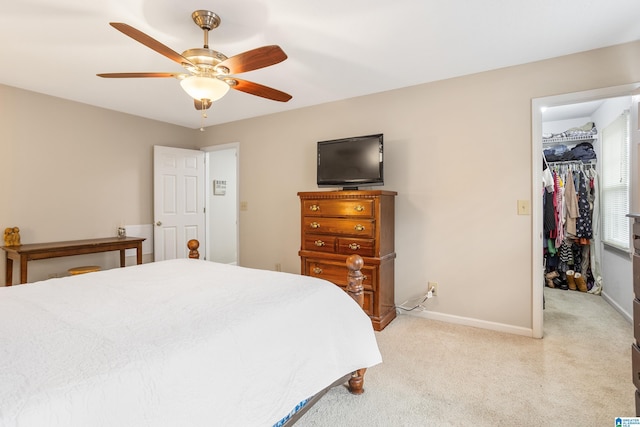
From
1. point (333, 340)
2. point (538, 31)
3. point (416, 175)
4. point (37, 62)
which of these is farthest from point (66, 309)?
point (538, 31)

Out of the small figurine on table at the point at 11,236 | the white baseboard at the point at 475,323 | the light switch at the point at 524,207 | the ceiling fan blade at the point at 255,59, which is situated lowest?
the white baseboard at the point at 475,323

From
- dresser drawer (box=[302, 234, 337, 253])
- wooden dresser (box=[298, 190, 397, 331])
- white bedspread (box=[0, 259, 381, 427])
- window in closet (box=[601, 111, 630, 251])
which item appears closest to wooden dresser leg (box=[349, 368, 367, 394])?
white bedspread (box=[0, 259, 381, 427])

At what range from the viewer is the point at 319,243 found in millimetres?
3320

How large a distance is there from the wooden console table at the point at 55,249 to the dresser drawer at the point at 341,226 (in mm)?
2182

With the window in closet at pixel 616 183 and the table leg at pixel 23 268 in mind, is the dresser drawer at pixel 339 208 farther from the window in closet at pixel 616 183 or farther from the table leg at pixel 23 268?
the table leg at pixel 23 268

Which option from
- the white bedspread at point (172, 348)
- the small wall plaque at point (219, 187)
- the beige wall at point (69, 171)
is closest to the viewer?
the white bedspread at point (172, 348)

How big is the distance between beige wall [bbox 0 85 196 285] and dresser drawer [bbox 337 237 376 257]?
9.61 feet

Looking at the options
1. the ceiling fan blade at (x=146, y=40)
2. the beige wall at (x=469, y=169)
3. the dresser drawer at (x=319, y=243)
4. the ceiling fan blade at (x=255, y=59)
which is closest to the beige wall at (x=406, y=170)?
the beige wall at (x=469, y=169)

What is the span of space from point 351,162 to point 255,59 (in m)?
1.74

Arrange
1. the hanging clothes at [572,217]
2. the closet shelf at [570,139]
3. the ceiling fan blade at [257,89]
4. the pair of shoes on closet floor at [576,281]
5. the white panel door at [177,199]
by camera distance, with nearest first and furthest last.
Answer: the ceiling fan blade at [257,89] < the hanging clothes at [572,217] < the pair of shoes on closet floor at [576,281] < the closet shelf at [570,139] < the white panel door at [177,199]

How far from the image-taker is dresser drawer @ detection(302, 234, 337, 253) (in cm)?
324

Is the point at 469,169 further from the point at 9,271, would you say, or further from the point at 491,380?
the point at 9,271

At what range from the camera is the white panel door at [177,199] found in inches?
175

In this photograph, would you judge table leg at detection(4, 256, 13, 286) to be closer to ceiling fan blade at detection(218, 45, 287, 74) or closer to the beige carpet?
ceiling fan blade at detection(218, 45, 287, 74)
